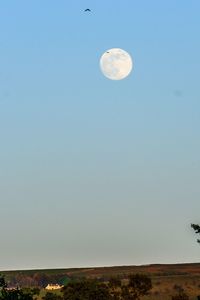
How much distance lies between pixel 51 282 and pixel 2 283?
117556 mm

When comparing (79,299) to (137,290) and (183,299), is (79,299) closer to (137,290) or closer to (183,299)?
(137,290)

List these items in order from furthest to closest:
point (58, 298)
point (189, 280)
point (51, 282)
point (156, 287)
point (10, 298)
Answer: point (51, 282) < point (189, 280) < point (156, 287) < point (58, 298) < point (10, 298)

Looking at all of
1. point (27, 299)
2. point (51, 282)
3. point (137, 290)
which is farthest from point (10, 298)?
point (51, 282)

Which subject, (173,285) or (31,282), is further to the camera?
(31,282)

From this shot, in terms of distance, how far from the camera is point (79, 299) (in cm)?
8769

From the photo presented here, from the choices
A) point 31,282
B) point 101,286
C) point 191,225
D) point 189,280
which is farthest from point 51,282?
point 191,225

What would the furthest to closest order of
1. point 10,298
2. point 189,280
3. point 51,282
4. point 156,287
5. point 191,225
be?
point 51,282 → point 189,280 → point 156,287 → point 10,298 → point 191,225

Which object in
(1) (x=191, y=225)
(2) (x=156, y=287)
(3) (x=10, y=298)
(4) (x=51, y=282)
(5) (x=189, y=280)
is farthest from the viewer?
(4) (x=51, y=282)

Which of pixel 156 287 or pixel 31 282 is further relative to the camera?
pixel 31 282

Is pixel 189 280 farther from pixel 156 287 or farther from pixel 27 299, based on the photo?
pixel 27 299

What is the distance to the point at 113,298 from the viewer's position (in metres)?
87.9

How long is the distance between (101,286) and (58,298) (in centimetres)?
Answer: 587

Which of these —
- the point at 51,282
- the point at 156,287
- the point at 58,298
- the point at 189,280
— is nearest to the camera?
the point at 58,298

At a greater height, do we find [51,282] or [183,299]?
[51,282]
